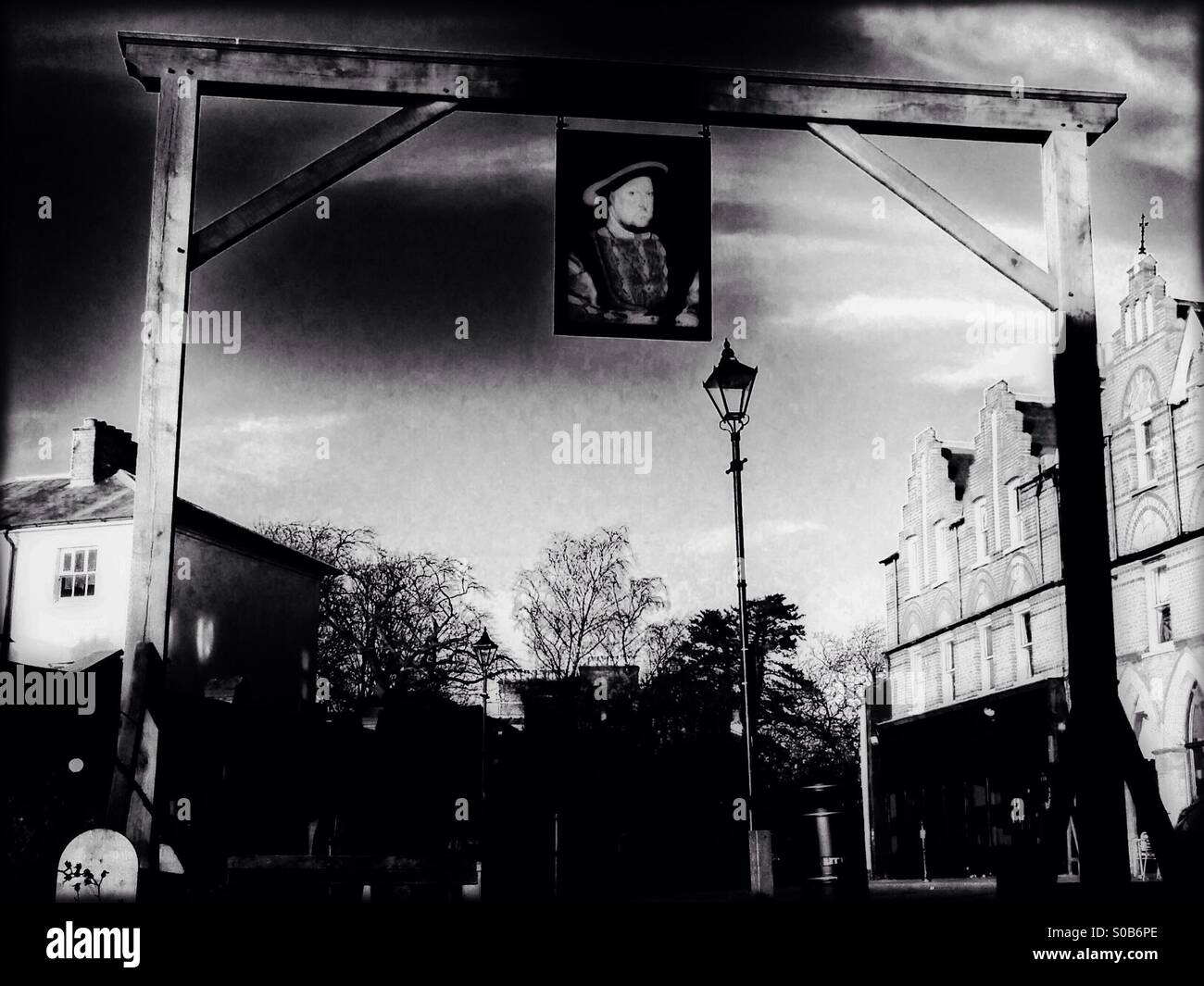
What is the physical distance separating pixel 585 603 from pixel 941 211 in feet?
78.6

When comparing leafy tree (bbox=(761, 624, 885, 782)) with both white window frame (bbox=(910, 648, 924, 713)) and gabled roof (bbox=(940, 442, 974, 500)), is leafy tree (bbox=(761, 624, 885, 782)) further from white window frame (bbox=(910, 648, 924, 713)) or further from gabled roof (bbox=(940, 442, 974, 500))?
gabled roof (bbox=(940, 442, 974, 500))

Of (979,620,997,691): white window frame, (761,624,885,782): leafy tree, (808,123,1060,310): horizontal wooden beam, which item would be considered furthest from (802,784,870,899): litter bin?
(761,624,885,782): leafy tree

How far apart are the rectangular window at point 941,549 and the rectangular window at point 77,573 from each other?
20.6 m

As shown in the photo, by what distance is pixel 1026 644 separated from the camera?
2734cm

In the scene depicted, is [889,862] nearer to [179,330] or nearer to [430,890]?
[430,890]

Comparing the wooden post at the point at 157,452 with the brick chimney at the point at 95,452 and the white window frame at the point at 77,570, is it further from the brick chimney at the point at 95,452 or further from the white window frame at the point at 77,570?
the white window frame at the point at 77,570

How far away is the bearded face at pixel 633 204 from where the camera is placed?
802 cm

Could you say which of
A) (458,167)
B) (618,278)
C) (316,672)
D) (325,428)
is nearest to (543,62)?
(618,278)

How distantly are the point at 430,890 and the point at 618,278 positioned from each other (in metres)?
5.31

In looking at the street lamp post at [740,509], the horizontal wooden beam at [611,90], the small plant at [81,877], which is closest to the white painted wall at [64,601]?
the street lamp post at [740,509]

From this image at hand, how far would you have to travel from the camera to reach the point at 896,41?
9.34 m

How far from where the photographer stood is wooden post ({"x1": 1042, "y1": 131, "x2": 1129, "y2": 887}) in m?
7.43

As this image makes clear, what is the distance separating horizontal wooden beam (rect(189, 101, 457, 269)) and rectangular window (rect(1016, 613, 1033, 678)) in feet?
73.8

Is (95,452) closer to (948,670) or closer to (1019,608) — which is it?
(948,670)
